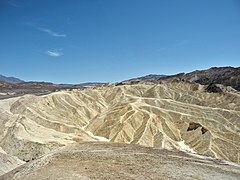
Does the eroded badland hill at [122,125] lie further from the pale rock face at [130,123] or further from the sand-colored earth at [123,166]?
the sand-colored earth at [123,166]

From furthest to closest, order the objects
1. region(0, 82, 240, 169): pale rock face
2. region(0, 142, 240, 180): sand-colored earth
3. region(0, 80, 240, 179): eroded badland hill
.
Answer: region(0, 82, 240, 169): pale rock face, region(0, 80, 240, 179): eroded badland hill, region(0, 142, 240, 180): sand-colored earth

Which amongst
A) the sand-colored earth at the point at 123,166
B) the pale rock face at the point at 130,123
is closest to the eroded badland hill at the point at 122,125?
the pale rock face at the point at 130,123

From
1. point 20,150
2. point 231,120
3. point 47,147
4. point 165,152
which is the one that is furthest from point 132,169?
point 231,120

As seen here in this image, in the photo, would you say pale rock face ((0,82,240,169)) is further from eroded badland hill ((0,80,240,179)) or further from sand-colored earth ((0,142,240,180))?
sand-colored earth ((0,142,240,180))

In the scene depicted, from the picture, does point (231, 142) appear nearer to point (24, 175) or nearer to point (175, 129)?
point (175, 129)

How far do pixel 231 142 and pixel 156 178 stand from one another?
175ft

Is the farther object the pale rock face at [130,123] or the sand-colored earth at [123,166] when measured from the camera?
the pale rock face at [130,123]

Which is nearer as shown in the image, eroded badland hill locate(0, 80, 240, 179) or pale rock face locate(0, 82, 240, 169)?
eroded badland hill locate(0, 80, 240, 179)

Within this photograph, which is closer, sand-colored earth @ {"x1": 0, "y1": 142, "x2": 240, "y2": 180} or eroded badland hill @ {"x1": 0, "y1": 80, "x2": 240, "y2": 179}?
sand-colored earth @ {"x1": 0, "y1": 142, "x2": 240, "y2": 180}

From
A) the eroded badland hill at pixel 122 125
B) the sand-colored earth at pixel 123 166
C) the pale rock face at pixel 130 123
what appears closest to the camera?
the sand-colored earth at pixel 123 166

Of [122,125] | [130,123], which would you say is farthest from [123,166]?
[130,123]

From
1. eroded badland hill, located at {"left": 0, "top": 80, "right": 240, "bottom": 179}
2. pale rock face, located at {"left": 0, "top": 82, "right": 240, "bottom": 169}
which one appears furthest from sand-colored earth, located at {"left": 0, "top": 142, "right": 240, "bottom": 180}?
pale rock face, located at {"left": 0, "top": 82, "right": 240, "bottom": 169}

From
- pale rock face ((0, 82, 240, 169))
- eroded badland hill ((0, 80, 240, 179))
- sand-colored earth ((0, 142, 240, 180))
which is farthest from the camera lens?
pale rock face ((0, 82, 240, 169))

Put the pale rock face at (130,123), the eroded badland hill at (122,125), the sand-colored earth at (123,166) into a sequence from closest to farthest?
the sand-colored earth at (123,166) < the eroded badland hill at (122,125) < the pale rock face at (130,123)
